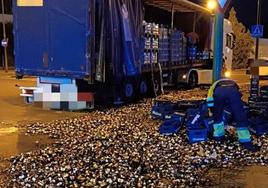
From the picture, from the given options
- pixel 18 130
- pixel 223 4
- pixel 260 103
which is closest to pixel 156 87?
pixel 260 103

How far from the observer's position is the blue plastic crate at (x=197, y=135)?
9.22 m

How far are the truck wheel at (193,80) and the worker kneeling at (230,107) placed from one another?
12.9m

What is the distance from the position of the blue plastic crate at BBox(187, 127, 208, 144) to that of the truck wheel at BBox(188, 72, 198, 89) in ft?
43.2

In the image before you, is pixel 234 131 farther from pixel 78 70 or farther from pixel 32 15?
pixel 32 15

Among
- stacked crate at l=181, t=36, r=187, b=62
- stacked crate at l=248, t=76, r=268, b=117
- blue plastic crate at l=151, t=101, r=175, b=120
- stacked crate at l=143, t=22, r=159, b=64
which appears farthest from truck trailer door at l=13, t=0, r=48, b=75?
stacked crate at l=181, t=36, r=187, b=62

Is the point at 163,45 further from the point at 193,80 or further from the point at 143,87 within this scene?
the point at 193,80

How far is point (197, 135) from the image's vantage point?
9.27 m

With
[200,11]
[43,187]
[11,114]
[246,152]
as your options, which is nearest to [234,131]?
[246,152]

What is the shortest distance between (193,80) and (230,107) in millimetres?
13666

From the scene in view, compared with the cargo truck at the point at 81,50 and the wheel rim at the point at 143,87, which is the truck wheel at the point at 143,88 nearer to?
the wheel rim at the point at 143,87

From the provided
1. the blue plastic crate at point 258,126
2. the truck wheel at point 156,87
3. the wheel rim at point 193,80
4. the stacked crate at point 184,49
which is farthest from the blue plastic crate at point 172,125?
the wheel rim at point 193,80

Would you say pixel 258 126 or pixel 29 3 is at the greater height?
pixel 29 3

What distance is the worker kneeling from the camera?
8.97m

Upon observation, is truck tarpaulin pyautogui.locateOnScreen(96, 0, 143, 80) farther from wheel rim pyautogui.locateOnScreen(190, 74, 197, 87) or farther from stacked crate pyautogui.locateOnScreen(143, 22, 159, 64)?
wheel rim pyautogui.locateOnScreen(190, 74, 197, 87)
